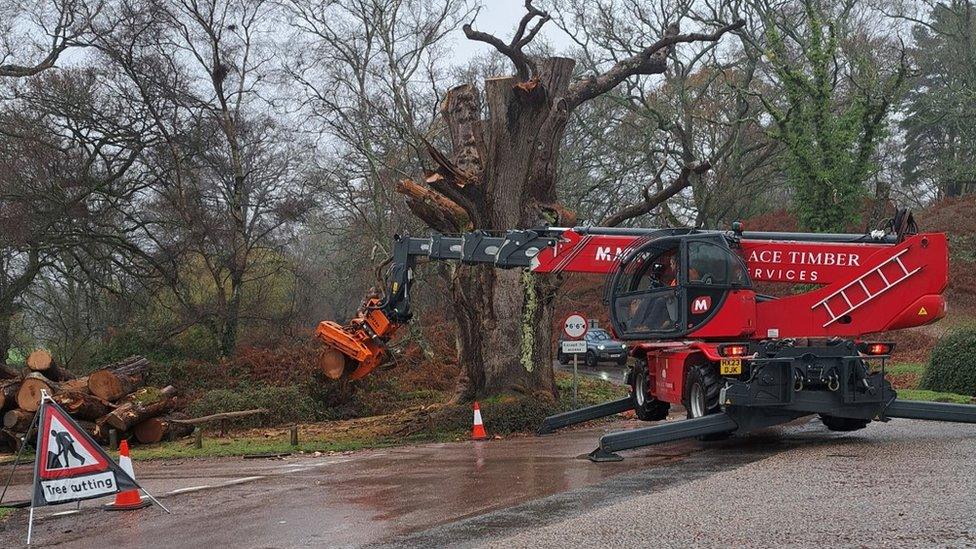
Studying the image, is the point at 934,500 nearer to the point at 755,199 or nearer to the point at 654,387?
the point at 654,387

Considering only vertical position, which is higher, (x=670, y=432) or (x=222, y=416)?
(x=222, y=416)

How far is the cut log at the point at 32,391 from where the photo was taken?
20188 millimetres

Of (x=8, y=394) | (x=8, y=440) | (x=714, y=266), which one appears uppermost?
(x=714, y=266)

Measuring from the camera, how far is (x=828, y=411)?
12.2 m

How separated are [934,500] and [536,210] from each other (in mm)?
11795

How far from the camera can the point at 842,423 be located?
1361cm

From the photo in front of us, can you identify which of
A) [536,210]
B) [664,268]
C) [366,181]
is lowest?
[664,268]

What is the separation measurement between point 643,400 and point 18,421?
43.6 ft

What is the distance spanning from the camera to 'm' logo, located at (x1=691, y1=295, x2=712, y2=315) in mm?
12828

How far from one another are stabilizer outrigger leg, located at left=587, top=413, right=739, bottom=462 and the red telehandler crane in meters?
0.02

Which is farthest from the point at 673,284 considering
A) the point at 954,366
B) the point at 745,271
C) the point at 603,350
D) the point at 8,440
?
the point at 603,350

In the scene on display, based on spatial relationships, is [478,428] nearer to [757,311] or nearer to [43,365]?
[757,311]

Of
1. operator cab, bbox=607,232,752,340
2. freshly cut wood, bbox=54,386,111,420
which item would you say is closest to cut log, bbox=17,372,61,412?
freshly cut wood, bbox=54,386,111,420

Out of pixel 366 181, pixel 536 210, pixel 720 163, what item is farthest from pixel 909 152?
pixel 536 210
